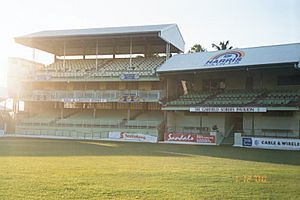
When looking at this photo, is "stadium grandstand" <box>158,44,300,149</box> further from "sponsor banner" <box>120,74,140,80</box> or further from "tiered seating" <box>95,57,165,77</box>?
"sponsor banner" <box>120,74,140,80</box>

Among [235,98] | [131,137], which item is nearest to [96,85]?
[131,137]

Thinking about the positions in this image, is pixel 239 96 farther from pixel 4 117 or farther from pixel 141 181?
pixel 4 117

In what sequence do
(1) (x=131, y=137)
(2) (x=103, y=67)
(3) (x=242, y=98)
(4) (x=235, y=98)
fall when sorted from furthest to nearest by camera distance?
(2) (x=103, y=67) < (1) (x=131, y=137) < (4) (x=235, y=98) < (3) (x=242, y=98)

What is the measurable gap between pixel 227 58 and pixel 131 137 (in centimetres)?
1162

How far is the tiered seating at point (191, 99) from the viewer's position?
116 ft

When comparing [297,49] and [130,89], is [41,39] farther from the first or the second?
[297,49]

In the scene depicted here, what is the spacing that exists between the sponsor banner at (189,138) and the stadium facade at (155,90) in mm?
86

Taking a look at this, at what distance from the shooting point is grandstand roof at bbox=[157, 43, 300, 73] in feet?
103

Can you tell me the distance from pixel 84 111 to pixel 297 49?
24.4 metres

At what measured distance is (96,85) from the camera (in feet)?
148

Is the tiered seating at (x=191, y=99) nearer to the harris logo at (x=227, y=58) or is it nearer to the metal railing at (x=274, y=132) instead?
the harris logo at (x=227, y=58)

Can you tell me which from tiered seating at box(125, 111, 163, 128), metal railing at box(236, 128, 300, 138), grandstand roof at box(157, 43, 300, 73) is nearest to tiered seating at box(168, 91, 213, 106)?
tiered seating at box(125, 111, 163, 128)

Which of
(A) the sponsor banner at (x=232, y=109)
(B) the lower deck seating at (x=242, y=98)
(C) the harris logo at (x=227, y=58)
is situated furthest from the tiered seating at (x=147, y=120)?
(C) the harris logo at (x=227, y=58)

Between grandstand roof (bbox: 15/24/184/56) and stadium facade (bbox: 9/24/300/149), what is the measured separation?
0.12 metres
